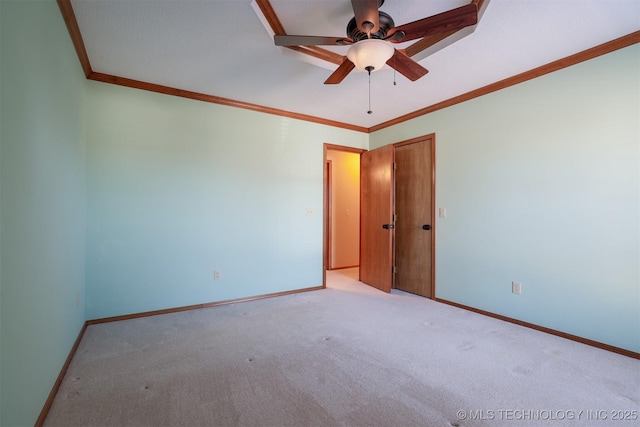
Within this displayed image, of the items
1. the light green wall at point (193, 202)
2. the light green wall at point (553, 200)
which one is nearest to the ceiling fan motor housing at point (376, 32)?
the light green wall at point (553, 200)

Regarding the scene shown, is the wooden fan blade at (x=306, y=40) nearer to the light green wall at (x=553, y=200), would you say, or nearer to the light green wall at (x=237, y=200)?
the light green wall at (x=237, y=200)

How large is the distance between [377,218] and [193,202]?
2499 mm

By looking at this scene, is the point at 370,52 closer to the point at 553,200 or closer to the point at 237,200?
the point at 553,200

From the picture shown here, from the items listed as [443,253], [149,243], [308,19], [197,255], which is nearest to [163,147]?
[149,243]

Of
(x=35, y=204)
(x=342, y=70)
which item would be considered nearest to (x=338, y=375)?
(x=35, y=204)

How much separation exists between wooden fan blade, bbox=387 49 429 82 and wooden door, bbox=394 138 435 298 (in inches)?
65.0

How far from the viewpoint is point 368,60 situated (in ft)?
5.80

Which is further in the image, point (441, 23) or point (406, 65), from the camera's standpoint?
point (406, 65)

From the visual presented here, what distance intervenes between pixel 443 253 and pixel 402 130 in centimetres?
181

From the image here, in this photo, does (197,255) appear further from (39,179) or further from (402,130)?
(402,130)

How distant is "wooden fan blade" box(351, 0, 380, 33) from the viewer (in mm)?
1552

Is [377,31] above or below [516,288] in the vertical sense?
above

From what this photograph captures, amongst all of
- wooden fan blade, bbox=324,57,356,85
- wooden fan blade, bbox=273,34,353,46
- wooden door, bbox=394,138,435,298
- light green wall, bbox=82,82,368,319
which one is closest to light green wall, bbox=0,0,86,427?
light green wall, bbox=82,82,368,319

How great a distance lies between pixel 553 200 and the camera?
2.62 metres
